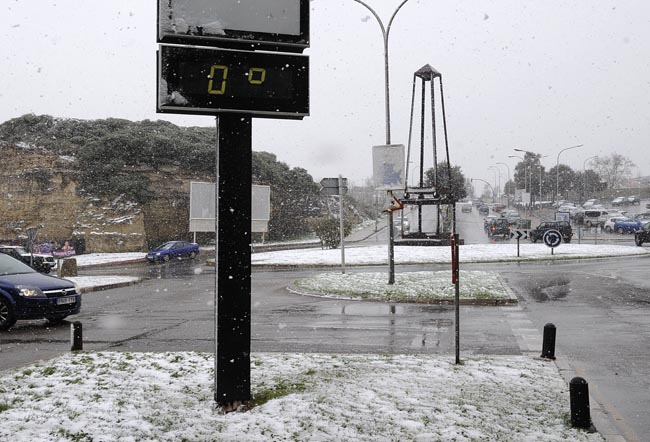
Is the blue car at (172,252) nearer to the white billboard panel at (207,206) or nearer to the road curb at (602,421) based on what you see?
the white billboard panel at (207,206)

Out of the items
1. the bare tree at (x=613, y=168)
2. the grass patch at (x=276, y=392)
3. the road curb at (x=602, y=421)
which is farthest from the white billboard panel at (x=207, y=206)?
the bare tree at (x=613, y=168)

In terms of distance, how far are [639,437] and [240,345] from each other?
3657 millimetres

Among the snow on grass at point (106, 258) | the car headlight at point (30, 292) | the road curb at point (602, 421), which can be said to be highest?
the car headlight at point (30, 292)

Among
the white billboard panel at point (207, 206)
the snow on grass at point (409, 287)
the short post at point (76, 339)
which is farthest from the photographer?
the white billboard panel at point (207, 206)

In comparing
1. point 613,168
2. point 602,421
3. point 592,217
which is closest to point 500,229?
point 592,217

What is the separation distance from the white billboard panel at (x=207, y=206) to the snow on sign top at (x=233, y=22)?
2879cm

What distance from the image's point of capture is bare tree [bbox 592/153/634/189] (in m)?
145

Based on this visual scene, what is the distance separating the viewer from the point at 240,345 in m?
5.69

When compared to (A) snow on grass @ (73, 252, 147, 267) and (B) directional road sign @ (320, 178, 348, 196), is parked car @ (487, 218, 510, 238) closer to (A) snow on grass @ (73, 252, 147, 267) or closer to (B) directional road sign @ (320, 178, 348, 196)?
(A) snow on grass @ (73, 252, 147, 267)

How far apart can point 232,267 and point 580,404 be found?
334 centimetres

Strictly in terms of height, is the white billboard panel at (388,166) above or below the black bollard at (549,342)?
above

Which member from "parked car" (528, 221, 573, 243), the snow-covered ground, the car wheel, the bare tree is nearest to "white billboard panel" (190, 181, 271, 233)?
"parked car" (528, 221, 573, 243)

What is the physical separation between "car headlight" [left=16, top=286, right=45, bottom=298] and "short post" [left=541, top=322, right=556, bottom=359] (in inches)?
352

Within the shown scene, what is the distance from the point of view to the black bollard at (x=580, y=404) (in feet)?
17.0
